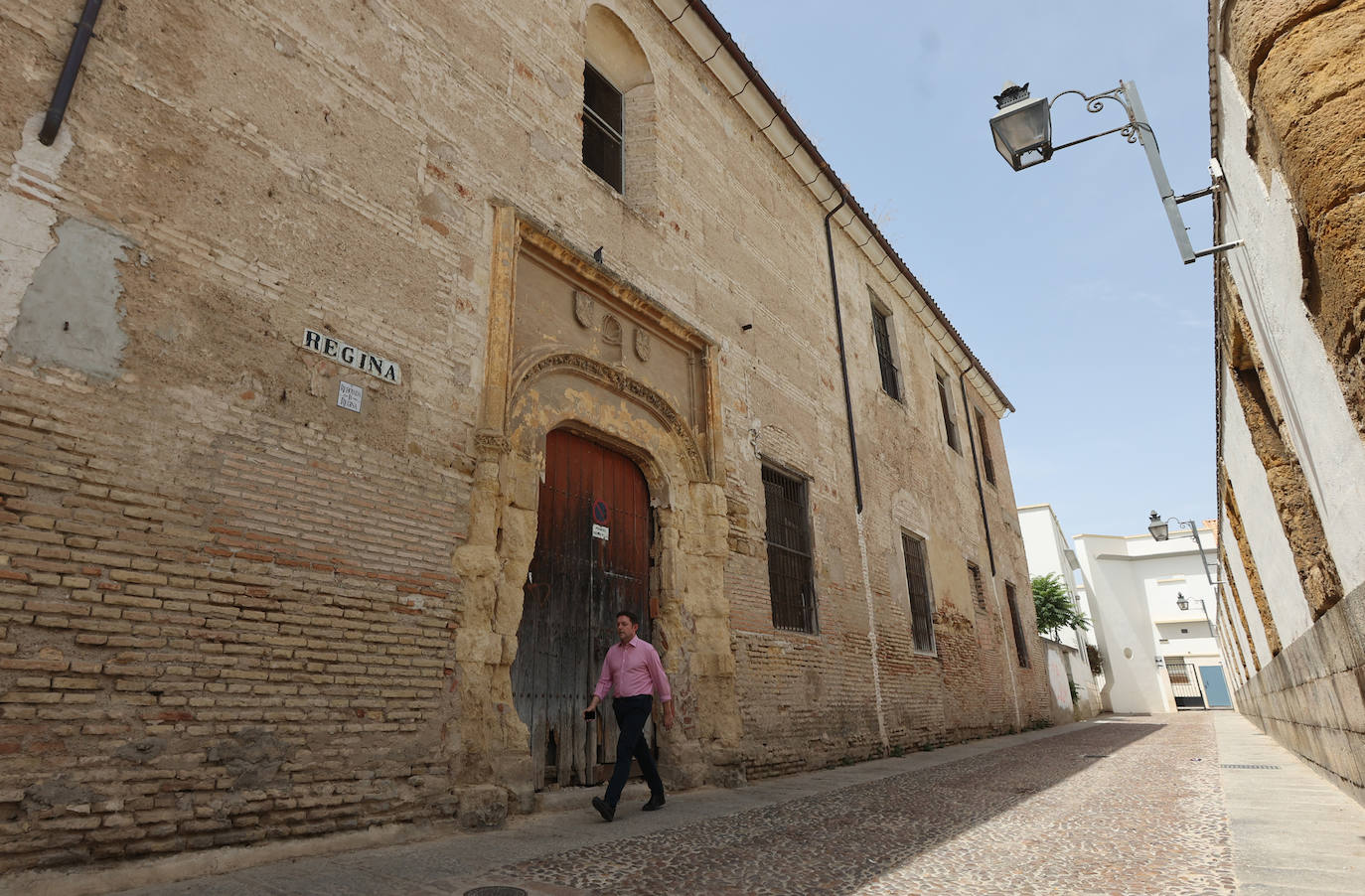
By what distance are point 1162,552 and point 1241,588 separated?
30308mm

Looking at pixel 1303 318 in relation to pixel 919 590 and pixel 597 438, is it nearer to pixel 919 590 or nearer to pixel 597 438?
pixel 597 438

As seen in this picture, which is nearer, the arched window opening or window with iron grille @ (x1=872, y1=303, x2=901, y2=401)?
the arched window opening

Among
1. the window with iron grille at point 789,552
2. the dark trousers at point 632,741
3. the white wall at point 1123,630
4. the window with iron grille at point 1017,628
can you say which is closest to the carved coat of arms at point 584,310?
the window with iron grille at point 789,552

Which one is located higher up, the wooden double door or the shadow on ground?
the wooden double door

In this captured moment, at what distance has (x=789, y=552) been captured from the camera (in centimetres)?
848

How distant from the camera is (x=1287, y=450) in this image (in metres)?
4.91

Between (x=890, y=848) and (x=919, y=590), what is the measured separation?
8257mm

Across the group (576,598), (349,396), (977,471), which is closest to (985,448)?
(977,471)

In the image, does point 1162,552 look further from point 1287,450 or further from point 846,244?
point 1287,450

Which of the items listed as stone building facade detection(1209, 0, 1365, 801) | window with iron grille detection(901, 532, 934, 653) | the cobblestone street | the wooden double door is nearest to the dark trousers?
the cobblestone street

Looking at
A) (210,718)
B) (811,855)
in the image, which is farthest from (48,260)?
(811,855)

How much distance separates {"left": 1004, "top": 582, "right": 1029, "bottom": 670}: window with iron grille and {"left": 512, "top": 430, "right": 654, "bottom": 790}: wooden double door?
42.0 feet

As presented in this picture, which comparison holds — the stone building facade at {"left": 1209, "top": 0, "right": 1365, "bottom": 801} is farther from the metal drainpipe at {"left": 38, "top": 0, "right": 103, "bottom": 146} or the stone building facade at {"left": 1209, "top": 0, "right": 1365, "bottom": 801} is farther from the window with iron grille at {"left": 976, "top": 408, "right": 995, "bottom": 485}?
the window with iron grille at {"left": 976, "top": 408, "right": 995, "bottom": 485}

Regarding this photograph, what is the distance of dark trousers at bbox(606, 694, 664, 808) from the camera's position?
4812 millimetres
